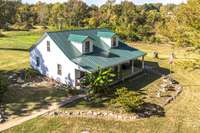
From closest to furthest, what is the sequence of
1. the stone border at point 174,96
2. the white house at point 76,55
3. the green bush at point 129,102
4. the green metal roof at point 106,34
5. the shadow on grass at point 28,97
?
the green bush at point 129,102
the shadow on grass at point 28,97
the stone border at point 174,96
the white house at point 76,55
the green metal roof at point 106,34

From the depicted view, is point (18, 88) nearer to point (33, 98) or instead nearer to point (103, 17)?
point (33, 98)

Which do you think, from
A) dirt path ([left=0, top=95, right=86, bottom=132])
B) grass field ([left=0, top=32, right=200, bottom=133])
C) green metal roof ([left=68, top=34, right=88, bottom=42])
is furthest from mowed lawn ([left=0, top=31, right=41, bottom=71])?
grass field ([left=0, top=32, right=200, bottom=133])

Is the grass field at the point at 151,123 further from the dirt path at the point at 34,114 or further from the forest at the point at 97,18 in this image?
the forest at the point at 97,18

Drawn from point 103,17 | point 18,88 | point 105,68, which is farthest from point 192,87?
point 103,17

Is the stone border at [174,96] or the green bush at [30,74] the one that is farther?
the green bush at [30,74]

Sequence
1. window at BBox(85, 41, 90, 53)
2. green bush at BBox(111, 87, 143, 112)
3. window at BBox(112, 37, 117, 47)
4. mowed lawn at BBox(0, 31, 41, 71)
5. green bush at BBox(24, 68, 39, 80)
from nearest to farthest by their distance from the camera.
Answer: green bush at BBox(111, 87, 143, 112), window at BBox(85, 41, 90, 53), green bush at BBox(24, 68, 39, 80), window at BBox(112, 37, 117, 47), mowed lawn at BBox(0, 31, 41, 71)

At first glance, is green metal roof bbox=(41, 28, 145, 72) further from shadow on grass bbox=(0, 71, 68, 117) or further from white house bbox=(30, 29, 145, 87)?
shadow on grass bbox=(0, 71, 68, 117)

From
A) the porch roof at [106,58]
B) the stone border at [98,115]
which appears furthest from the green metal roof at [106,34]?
the stone border at [98,115]
